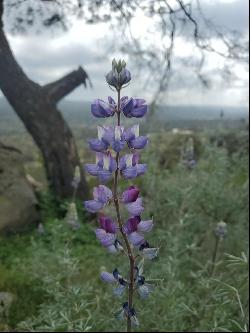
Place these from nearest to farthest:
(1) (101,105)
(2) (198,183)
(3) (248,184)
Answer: (1) (101,105)
(2) (198,183)
(3) (248,184)

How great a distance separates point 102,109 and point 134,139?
20 centimetres

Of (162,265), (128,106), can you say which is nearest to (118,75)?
(128,106)

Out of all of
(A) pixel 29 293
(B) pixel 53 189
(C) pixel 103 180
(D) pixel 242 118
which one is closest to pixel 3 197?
(B) pixel 53 189

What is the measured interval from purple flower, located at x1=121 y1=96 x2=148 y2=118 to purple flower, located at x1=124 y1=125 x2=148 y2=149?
0.22 feet

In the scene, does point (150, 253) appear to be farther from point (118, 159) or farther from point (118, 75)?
point (118, 75)

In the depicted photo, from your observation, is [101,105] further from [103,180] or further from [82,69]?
[82,69]

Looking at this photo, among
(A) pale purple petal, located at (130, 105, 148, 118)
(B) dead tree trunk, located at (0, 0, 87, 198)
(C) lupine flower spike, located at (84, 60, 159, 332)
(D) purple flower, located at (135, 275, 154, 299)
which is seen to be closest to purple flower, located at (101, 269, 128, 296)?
(D) purple flower, located at (135, 275, 154, 299)

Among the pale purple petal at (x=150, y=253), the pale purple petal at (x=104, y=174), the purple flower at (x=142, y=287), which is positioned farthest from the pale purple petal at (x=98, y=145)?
the purple flower at (x=142, y=287)

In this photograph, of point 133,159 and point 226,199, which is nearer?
point 133,159

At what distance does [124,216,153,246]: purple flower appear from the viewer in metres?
2.55

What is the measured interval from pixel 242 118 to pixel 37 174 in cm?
765

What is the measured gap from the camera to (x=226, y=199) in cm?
814

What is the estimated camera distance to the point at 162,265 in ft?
17.9

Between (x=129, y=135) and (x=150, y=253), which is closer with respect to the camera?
(x=129, y=135)
